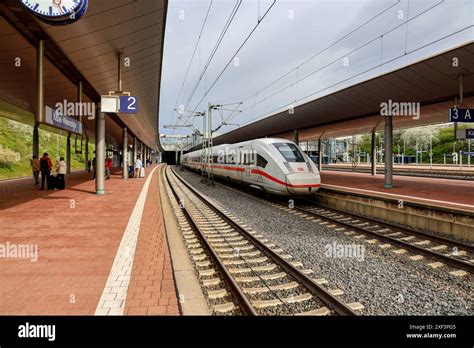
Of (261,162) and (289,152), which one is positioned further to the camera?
(261,162)

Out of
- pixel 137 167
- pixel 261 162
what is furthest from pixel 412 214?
pixel 137 167

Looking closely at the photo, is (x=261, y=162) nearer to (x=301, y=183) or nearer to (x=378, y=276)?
(x=301, y=183)

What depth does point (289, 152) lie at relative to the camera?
12453 mm

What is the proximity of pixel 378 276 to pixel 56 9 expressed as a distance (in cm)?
760

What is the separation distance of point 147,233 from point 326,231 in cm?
459

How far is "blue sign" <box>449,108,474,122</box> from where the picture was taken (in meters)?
10.6

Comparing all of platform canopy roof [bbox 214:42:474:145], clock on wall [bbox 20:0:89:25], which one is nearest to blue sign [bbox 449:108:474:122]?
platform canopy roof [bbox 214:42:474:145]

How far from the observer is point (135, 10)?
8047mm

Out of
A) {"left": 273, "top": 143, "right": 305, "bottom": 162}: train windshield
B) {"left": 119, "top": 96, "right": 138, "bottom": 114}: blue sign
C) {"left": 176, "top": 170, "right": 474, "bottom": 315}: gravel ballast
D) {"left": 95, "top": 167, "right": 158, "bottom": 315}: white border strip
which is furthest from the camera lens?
{"left": 273, "top": 143, "right": 305, "bottom": 162}: train windshield

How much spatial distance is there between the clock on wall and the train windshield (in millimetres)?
8332

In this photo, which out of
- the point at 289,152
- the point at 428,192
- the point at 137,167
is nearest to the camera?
the point at 289,152

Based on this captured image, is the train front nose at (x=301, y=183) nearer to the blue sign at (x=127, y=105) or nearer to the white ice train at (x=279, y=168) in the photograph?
the white ice train at (x=279, y=168)

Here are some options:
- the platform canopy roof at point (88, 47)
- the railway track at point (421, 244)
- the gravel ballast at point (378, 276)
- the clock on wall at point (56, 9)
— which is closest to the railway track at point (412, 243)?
the railway track at point (421, 244)

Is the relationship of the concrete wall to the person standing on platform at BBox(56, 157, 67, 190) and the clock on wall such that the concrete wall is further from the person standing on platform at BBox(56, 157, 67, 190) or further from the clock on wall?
the person standing on platform at BBox(56, 157, 67, 190)
